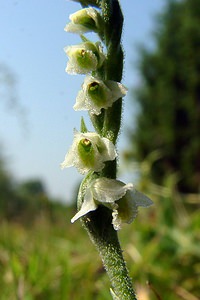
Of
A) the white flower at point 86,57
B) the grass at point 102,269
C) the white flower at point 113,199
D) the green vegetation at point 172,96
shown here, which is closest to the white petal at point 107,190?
the white flower at point 113,199

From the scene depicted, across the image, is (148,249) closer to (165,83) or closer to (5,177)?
(165,83)

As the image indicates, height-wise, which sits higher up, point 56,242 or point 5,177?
point 56,242

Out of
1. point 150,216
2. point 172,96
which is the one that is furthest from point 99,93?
point 172,96

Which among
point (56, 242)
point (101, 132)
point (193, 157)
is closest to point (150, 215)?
point (56, 242)

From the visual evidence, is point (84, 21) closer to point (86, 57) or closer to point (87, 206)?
point (86, 57)

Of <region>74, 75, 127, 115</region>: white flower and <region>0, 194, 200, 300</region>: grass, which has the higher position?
<region>74, 75, 127, 115</region>: white flower

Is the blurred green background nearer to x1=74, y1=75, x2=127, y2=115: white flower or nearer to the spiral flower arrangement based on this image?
the spiral flower arrangement

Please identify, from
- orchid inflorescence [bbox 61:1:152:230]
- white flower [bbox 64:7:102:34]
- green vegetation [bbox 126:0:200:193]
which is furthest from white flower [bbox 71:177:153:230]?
green vegetation [bbox 126:0:200:193]

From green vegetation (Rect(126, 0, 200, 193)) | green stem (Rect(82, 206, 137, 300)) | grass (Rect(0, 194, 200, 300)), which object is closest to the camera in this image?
green stem (Rect(82, 206, 137, 300))
